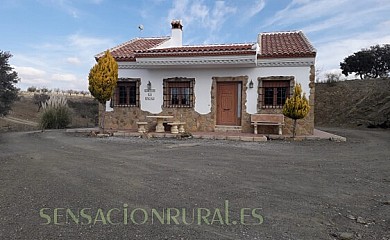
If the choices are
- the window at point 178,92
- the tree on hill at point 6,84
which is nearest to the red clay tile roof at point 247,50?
the window at point 178,92

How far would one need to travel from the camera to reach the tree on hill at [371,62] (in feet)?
99.0

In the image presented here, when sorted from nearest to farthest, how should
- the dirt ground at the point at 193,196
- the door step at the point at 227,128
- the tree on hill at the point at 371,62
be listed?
the dirt ground at the point at 193,196, the door step at the point at 227,128, the tree on hill at the point at 371,62

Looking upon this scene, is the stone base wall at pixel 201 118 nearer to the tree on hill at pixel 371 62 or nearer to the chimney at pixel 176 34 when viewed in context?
the chimney at pixel 176 34

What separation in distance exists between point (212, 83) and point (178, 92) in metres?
1.60

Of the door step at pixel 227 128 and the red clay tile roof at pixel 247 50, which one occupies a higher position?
the red clay tile roof at pixel 247 50

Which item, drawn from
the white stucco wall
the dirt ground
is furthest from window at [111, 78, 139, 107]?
the dirt ground

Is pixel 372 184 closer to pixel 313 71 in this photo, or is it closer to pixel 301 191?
pixel 301 191

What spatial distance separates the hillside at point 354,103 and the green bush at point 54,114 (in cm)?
1719

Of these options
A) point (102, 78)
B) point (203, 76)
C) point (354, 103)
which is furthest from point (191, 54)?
point (354, 103)

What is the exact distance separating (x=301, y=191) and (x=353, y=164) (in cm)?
279

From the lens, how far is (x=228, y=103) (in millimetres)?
12500

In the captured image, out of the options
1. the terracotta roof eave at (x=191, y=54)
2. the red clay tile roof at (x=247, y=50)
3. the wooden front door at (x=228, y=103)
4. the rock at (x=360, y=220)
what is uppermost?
the red clay tile roof at (x=247, y=50)

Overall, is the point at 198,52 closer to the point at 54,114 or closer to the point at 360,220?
the point at 54,114

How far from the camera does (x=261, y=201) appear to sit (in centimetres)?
366
